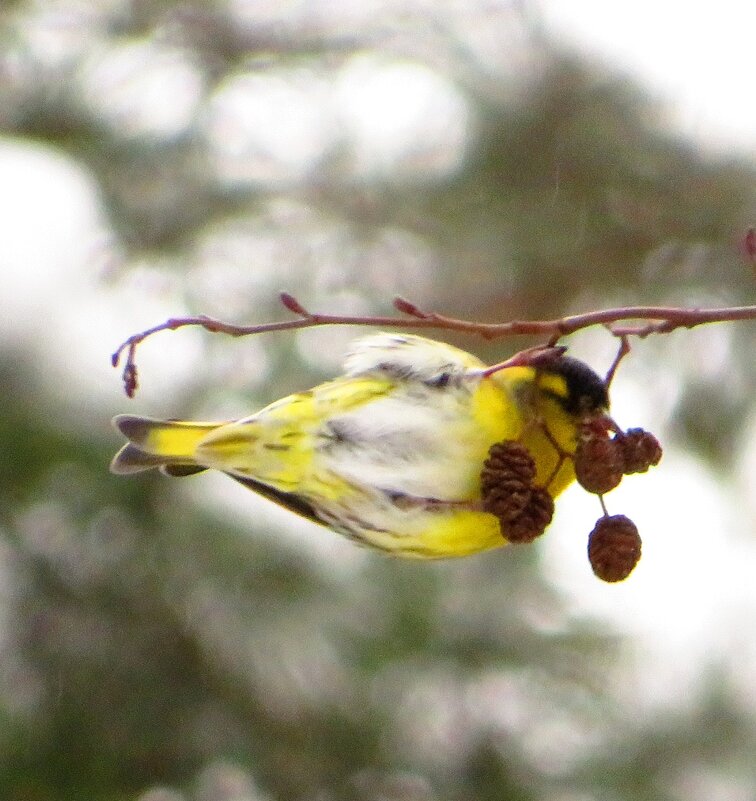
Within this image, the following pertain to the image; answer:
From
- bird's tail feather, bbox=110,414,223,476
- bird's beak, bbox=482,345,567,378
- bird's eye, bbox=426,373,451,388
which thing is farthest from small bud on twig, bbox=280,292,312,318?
bird's tail feather, bbox=110,414,223,476

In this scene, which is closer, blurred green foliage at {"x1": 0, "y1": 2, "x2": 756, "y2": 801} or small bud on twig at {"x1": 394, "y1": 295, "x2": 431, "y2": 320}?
small bud on twig at {"x1": 394, "y1": 295, "x2": 431, "y2": 320}

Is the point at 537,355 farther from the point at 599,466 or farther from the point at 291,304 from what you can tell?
the point at 291,304

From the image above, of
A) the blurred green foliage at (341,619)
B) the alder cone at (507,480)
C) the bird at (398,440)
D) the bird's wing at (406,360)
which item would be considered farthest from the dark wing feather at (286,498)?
the blurred green foliage at (341,619)

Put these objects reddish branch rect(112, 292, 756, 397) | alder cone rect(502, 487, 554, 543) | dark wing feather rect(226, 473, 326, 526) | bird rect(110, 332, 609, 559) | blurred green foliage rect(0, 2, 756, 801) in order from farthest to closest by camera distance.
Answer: blurred green foliage rect(0, 2, 756, 801) < dark wing feather rect(226, 473, 326, 526) < bird rect(110, 332, 609, 559) < alder cone rect(502, 487, 554, 543) < reddish branch rect(112, 292, 756, 397)

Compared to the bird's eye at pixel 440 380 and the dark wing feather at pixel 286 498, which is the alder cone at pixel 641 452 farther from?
the dark wing feather at pixel 286 498

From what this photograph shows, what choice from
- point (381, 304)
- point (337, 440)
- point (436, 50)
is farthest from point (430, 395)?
point (436, 50)

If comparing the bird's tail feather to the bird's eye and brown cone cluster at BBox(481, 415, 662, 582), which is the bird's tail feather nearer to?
the bird's eye

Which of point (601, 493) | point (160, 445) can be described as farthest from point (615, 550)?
point (160, 445)
